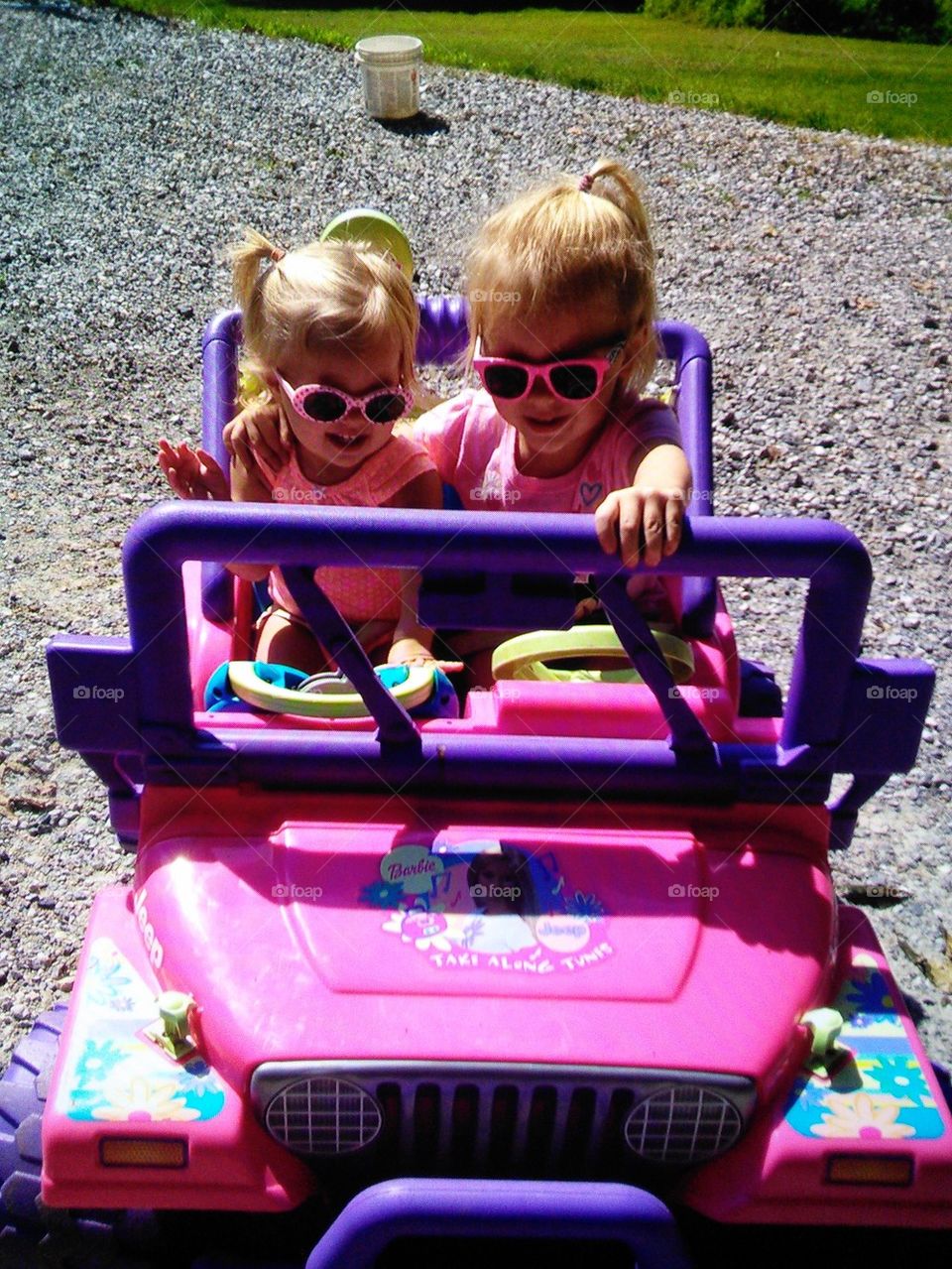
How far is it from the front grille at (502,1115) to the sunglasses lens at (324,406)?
94 cm

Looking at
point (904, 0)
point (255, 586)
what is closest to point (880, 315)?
point (255, 586)

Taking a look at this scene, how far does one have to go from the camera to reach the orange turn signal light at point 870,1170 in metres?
1.52

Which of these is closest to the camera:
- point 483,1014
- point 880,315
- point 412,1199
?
point 412,1199

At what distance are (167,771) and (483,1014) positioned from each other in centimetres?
55

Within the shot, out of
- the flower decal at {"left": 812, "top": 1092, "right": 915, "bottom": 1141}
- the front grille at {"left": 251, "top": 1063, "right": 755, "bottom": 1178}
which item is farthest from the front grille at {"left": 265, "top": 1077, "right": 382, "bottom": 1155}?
the flower decal at {"left": 812, "top": 1092, "right": 915, "bottom": 1141}

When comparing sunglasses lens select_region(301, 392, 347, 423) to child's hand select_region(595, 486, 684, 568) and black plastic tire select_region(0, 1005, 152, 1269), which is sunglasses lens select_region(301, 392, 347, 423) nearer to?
child's hand select_region(595, 486, 684, 568)

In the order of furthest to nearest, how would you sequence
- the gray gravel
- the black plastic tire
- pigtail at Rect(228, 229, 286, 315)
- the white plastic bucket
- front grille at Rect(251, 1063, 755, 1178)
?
the white plastic bucket, the gray gravel, pigtail at Rect(228, 229, 286, 315), the black plastic tire, front grille at Rect(251, 1063, 755, 1178)

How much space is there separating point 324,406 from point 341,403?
0.08 feet

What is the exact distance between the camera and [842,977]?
1.73 metres

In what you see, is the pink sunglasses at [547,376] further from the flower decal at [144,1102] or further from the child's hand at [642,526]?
the flower decal at [144,1102]

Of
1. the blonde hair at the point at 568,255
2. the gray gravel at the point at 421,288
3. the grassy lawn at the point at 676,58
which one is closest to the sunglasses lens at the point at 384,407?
the blonde hair at the point at 568,255

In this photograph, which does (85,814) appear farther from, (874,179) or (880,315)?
(874,179)

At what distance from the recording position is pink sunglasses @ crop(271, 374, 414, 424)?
6.23 ft

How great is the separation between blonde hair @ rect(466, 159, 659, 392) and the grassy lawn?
22.5ft
